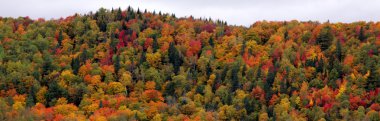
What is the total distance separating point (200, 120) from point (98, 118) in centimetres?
2760

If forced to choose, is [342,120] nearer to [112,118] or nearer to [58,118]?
[112,118]

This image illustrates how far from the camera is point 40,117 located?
192875 millimetres

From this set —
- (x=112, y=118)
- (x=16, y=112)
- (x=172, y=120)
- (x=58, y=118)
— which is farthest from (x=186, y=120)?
(x=16, y=112)

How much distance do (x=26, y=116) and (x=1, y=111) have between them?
934 cm

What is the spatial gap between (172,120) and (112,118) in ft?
54.0

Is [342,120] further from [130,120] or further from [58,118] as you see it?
[58,118]

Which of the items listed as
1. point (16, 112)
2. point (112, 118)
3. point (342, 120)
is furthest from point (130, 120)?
point (342, 120)

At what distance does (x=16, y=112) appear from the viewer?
199 m

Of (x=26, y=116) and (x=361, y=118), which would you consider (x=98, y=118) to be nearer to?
(x=26, y=116)

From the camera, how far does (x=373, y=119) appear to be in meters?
200

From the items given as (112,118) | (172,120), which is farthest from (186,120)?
(112,118)

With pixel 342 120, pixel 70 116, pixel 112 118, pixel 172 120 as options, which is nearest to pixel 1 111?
pixel 70 116

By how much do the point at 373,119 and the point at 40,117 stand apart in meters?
89.8

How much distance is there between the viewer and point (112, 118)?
7628 inches
